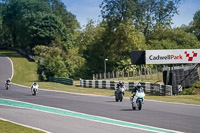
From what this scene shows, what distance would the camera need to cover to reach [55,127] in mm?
14766

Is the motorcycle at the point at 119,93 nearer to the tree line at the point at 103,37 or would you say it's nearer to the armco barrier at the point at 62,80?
the armco barrier at the point at 62,80

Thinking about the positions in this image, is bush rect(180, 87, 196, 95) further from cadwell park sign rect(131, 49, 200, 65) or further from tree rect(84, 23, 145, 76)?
tree rect(84, 23, 145, 76)

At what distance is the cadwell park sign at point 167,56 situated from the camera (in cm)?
3959

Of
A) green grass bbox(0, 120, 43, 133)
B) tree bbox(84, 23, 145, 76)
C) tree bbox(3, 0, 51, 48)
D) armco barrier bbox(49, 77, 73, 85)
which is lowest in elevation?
green grass bbox(0, 120, 43, 133)

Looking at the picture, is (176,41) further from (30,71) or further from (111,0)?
(30,71)

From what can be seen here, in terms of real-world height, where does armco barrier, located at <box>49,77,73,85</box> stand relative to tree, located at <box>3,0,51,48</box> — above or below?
below

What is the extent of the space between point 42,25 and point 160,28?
3101 cm

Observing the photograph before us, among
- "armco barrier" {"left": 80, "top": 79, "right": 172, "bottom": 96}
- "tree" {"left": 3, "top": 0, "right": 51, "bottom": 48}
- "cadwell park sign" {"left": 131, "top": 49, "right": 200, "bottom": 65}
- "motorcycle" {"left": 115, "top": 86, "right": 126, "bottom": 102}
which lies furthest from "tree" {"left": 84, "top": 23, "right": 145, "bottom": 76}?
"motorcycle" {"left": 115, "top": 86, "right": 126, "bottom": 102}

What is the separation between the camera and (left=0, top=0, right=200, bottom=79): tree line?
75812mm

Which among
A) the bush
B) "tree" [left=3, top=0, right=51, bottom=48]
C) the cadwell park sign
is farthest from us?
"tree" [left=3, top=0, right=51, bottom=48]

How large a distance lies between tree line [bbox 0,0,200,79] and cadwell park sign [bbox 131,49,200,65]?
24.9m

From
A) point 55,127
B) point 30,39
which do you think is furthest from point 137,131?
point 30,39

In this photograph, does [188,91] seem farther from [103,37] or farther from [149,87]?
[103,37]

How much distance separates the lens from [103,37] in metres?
80.8
